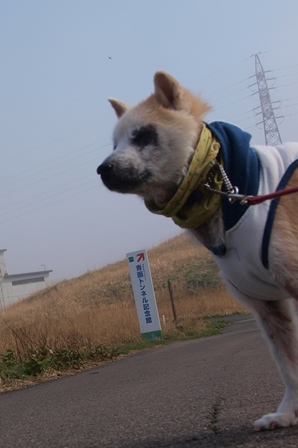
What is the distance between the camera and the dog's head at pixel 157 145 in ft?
11.7

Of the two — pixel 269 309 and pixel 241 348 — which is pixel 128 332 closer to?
pixel 241 348

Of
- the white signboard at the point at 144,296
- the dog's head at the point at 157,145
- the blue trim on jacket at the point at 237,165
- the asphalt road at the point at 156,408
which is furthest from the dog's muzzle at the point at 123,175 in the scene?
the white signboard at the point at 144,296

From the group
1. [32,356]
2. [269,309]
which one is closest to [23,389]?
[32,356]

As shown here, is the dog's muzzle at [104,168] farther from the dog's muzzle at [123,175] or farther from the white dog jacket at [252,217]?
the white dog jacket at [252,217]

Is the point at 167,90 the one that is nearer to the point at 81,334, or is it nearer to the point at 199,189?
the point at 199,189

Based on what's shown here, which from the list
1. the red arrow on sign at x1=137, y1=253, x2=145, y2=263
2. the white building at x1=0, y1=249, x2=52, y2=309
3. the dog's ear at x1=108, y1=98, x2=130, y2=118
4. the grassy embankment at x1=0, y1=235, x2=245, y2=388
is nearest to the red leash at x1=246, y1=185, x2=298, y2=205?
the grassy embankment at x1=0, y1=235, x2=245, y2=388

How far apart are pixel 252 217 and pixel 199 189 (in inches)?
12.9

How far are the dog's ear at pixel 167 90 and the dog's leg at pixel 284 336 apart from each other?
119 cm

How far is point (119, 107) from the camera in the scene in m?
4.21

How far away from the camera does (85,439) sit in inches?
172

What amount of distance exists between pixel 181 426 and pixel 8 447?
1158 mm

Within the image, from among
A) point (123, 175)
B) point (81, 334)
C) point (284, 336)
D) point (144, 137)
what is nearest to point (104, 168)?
point (123, 175)

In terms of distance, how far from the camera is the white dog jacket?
3.35 meters

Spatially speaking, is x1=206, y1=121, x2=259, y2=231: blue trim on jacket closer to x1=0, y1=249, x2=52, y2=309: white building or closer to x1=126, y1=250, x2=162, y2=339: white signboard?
x1=126, y1=250, x2=162, y2=339: white signboard
